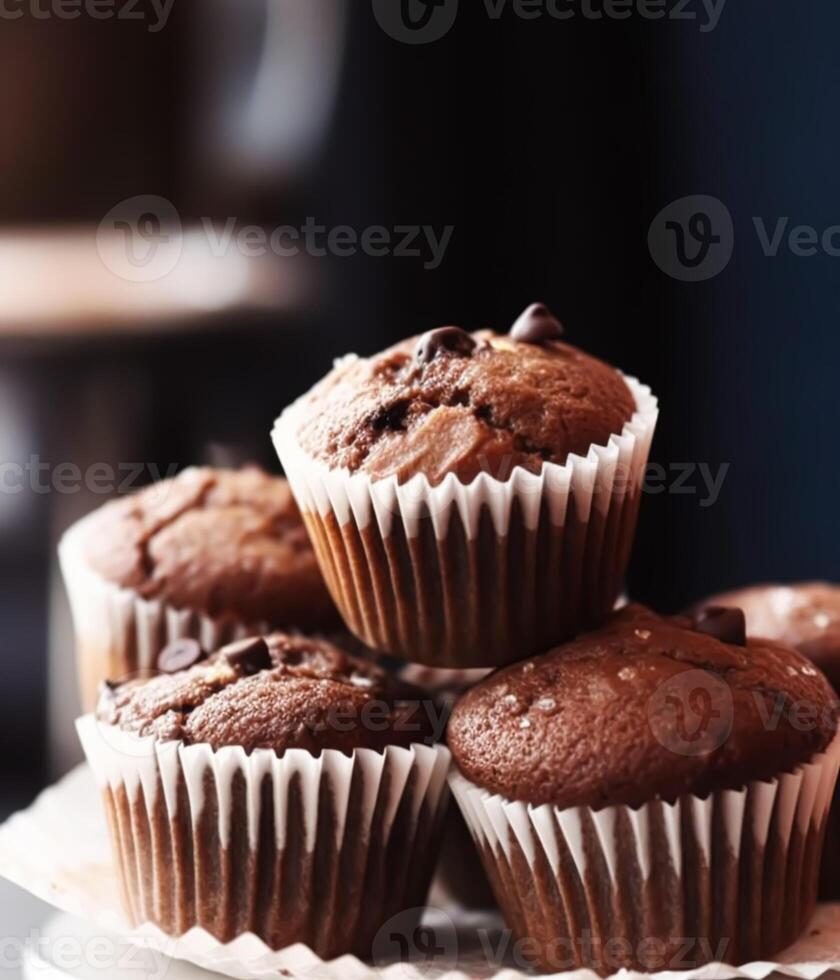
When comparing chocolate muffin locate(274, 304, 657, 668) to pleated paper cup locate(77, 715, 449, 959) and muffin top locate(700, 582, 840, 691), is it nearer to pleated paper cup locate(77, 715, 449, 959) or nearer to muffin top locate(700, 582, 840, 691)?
pleated paper cup locate(77, 715, 449, 959)

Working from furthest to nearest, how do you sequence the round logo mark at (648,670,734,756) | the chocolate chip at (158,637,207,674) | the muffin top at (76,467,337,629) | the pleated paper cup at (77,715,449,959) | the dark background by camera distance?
the dark background
the muffin top at (76,467,337,629)
the chocolate chip at (158,637,207,674)
the pleated paper cup at (77,715,449,959)
the round logo mark at (648,670,734,756)

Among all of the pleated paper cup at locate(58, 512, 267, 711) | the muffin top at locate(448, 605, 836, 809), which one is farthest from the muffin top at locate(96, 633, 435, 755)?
the pleated paper cup at locate(58, 512, 267, 711)

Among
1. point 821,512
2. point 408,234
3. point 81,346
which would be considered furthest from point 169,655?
point 821,512

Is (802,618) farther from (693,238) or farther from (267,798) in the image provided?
(693,238)

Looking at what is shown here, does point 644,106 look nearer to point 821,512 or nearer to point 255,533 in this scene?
point 821,512

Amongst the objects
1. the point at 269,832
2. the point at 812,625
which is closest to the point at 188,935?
the point at 269,832

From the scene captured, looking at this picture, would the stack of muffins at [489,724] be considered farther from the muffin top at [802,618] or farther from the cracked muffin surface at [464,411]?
the muffin top at [802,618]
